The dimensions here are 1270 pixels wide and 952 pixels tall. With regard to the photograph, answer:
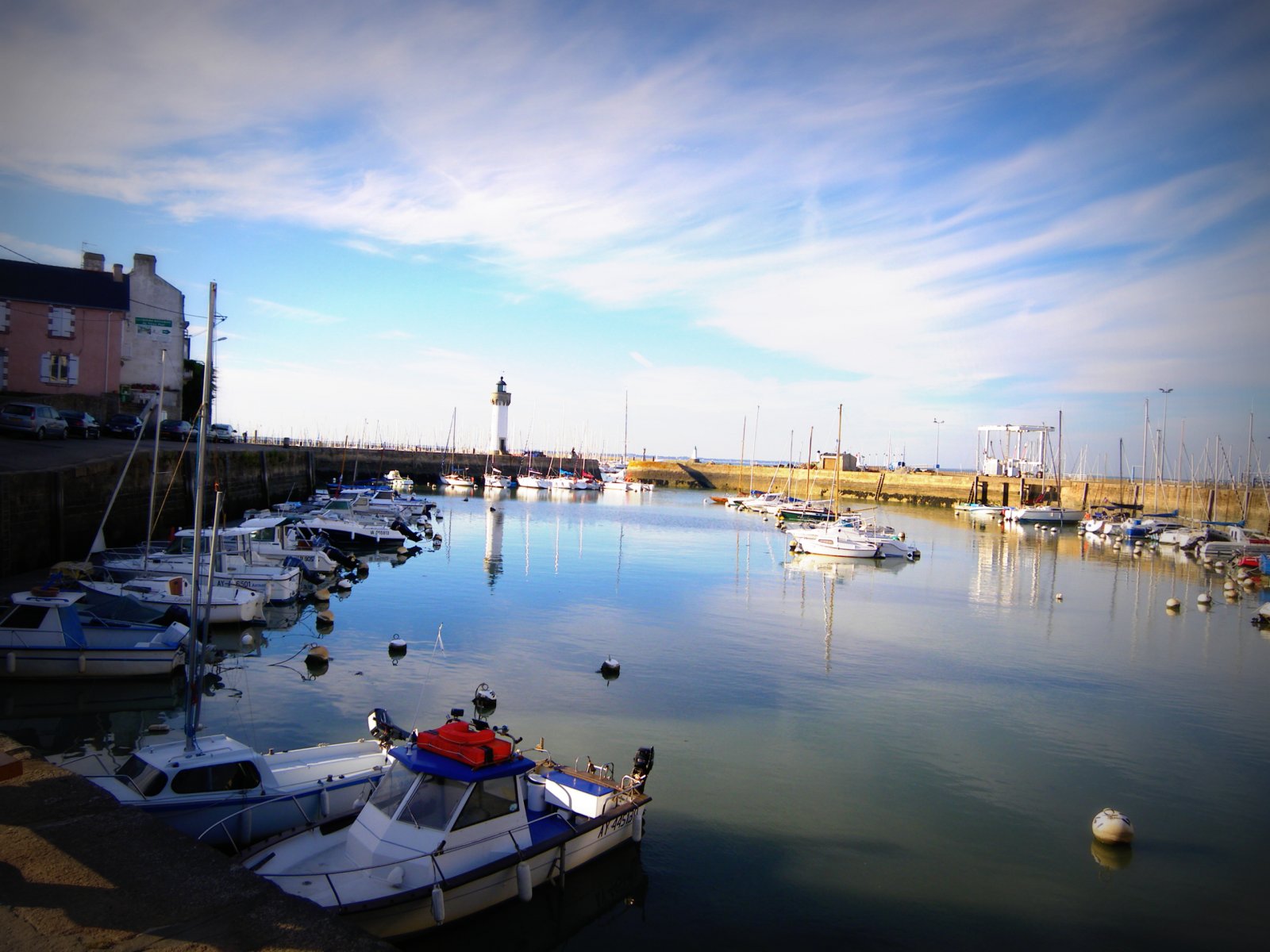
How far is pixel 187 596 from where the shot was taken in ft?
74.0

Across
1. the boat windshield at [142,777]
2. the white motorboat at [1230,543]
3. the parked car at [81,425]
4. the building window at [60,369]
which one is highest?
the building window at [60,369]

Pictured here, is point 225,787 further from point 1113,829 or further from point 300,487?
point 300,487

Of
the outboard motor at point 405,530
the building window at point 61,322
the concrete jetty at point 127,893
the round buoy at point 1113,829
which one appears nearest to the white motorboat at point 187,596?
the concrete jetty at point 127,893

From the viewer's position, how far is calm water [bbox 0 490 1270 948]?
10.5 metres

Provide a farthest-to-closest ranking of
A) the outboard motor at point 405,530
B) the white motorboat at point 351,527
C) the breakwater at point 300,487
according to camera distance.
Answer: the outboard motor at point 405,530 < the white motorboat at point 351,527 < the breakwater at point 300,487

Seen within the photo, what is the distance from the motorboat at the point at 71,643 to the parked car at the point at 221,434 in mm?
38372

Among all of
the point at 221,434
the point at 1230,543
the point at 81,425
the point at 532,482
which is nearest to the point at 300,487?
the point at 221,434

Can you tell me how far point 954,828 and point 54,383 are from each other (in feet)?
159

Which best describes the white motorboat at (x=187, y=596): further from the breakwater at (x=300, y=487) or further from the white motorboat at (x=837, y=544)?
the white motorboat at (x=837, y=544)

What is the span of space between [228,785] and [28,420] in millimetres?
30168

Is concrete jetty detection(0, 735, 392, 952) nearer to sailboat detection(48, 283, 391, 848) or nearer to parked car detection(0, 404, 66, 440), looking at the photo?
sailboat detection(48, 283, 391, 848)

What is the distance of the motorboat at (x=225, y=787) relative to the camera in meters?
9.77

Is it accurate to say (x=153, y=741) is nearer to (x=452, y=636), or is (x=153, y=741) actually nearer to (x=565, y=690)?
(x=565, y=690)

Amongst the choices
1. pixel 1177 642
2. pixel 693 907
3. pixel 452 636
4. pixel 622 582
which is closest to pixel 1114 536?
pixel 1177 642
